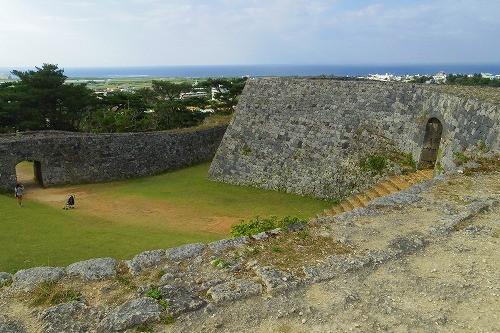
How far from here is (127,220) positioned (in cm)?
1214

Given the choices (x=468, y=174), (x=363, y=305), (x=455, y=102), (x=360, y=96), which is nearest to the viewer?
(x=363, y=305)

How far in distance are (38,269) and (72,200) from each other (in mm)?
9521

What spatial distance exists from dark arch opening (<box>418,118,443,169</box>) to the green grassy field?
3.24 metres

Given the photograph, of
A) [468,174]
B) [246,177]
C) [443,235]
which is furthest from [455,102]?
[246,177]

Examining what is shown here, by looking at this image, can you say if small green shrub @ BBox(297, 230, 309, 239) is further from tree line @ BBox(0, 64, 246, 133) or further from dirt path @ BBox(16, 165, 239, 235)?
tree line @ BBox(0, 64, 246, 133)

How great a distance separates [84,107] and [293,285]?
24563mm

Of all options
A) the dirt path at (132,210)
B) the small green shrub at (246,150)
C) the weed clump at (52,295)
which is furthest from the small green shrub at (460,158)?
the weed clump at (52,295)

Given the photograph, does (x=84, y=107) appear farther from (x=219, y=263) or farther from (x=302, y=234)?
(x=219, y=263)

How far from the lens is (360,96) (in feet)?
45.0

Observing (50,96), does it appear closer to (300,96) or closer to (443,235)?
(300,96)

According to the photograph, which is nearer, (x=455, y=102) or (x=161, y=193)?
(x=455, y=102)

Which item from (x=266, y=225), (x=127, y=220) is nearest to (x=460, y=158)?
(x=266, y=225)

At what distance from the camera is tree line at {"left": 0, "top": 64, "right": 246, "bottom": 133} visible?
74.1ft

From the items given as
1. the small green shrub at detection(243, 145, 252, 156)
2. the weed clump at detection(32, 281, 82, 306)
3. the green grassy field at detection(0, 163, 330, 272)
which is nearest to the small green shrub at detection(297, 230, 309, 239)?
the weed clump at detection(32, 281, 82, 306)
